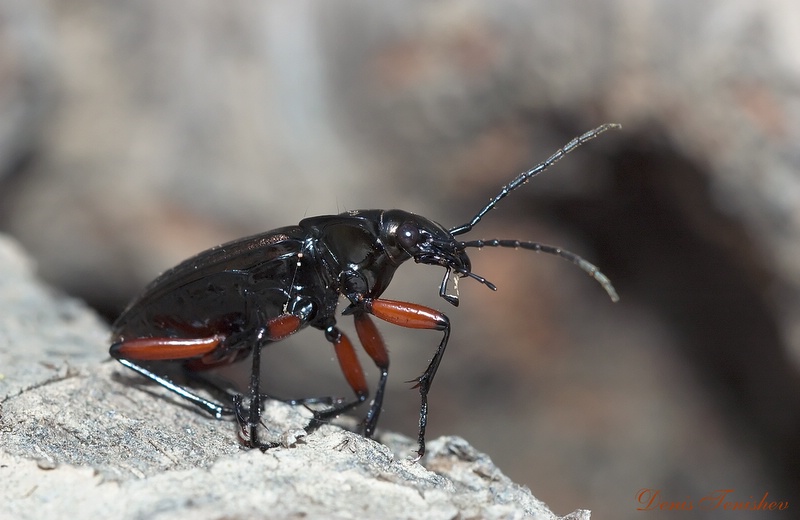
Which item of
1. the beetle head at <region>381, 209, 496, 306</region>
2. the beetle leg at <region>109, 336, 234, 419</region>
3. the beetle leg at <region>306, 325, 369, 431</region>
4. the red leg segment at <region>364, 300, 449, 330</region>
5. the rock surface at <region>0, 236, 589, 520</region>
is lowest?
the rock surface at <region>0, 236, 589, 520</region>

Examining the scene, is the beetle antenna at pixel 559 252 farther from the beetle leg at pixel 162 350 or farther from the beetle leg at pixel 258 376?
the beetle leg at pixel 162 350

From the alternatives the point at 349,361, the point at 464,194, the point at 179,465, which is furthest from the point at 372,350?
the point at 464,194

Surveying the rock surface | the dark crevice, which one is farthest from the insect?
the dark crevice

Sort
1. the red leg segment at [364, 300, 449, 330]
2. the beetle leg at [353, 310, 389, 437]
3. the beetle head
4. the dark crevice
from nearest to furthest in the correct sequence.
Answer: the red leg segment at [364, 300, 449, 330] < the beetle head < the beetle leg at [353, 310, 389, 437] < the dark crevice

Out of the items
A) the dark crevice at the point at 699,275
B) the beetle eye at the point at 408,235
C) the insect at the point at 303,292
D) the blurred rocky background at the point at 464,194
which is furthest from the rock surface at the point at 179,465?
the blurred rocky background at the point at 464,194

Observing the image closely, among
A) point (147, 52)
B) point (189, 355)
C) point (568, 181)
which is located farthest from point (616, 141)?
point (147, 52)

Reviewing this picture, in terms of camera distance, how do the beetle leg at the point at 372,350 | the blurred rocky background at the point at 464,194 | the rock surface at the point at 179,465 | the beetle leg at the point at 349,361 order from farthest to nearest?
the blurred rocky background at the point at 464,194, the beetle leg at the point at 349,361, the beetle leg at the point at 372,350, the rock surface at the point at 179,465

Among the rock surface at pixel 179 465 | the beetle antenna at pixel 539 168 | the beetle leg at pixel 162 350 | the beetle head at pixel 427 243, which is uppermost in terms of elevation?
the beetle antenna at pixel 539 168

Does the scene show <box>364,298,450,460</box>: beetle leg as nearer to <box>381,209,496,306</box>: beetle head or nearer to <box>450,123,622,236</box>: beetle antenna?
<box>381,209,496,306</box>: beetle head
